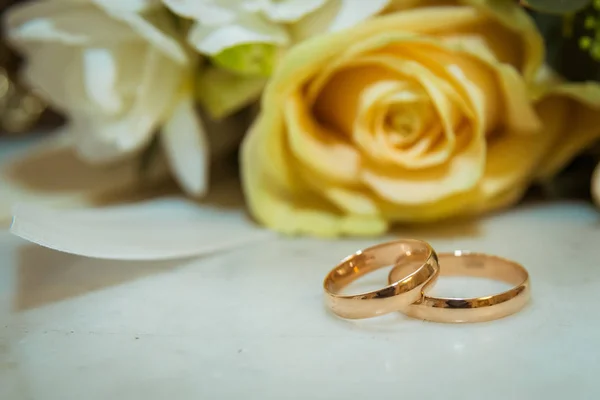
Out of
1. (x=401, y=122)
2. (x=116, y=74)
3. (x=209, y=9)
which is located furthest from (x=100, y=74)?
(x=401, y=122)

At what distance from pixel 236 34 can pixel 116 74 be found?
119 mm

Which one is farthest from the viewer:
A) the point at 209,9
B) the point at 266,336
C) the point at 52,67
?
the point at 52,67

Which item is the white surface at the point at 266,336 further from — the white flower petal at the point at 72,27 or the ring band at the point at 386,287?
the white flower petal at the point at 72,27

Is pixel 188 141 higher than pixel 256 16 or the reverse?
the reverse

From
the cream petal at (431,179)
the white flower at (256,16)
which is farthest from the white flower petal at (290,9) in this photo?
the cream petal at (431,179)

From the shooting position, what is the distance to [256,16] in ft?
1.42

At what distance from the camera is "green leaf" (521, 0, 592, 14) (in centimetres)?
40

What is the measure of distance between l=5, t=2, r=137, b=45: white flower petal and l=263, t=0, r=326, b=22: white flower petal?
113 millimetres

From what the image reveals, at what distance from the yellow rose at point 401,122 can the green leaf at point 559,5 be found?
1cm

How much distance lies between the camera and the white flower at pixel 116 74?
48 cm

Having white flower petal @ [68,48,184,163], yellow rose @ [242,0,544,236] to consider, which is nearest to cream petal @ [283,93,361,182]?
yellow rose @ [242,0,544,236]

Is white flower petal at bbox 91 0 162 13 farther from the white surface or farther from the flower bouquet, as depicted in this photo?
the white surface

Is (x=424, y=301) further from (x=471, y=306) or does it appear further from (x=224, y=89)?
(x=224, y=89)

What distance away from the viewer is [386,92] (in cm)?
41
